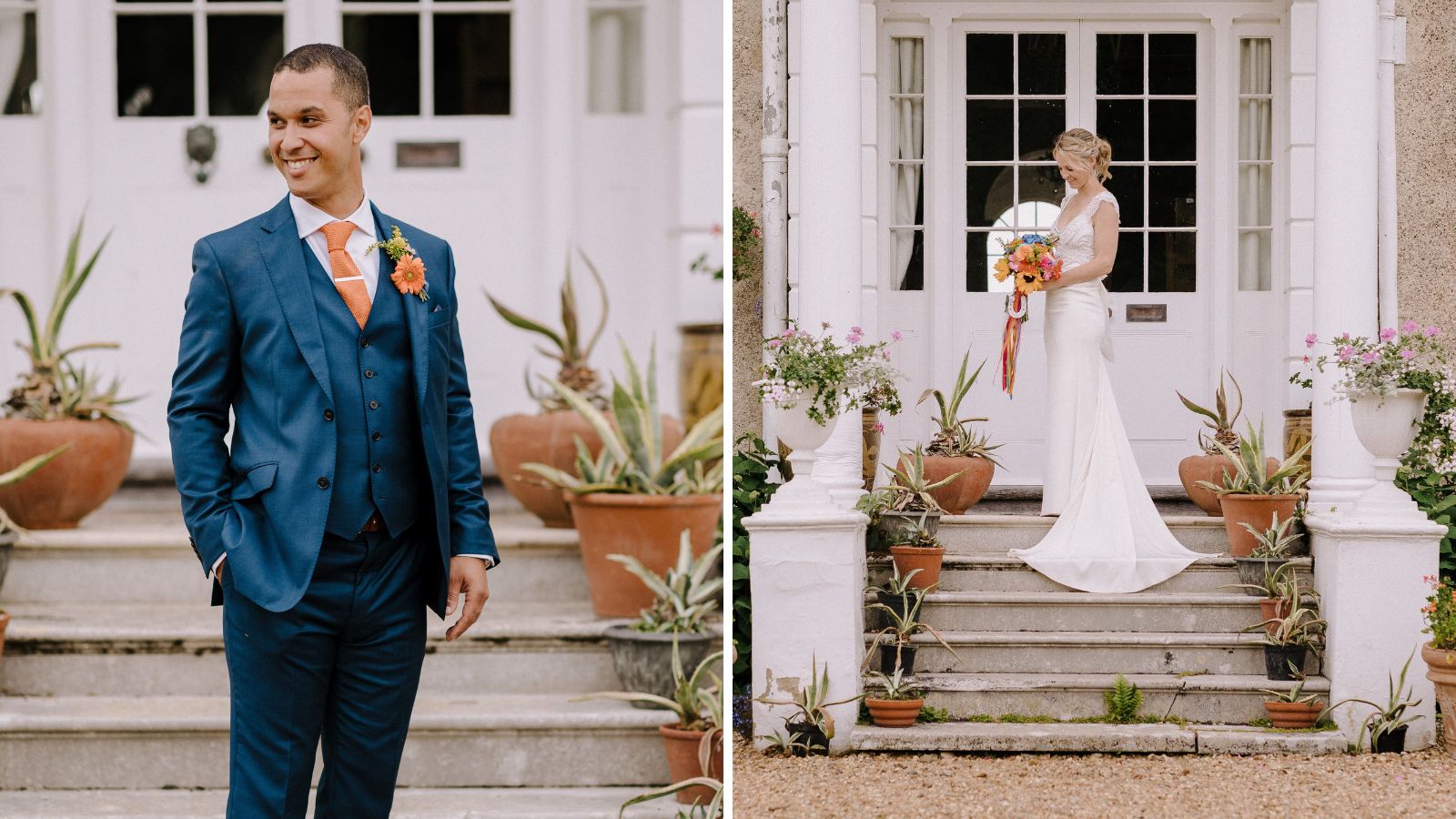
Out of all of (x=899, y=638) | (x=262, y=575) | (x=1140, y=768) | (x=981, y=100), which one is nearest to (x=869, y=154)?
(x=981, y=100)

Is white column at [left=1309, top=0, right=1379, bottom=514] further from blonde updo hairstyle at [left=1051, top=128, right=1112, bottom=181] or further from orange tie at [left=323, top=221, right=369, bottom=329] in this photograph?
orange tie at [left=323, top=221, right=369, bottom=329]

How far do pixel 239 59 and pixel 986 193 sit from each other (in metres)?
3.47

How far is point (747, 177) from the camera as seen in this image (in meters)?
6.11

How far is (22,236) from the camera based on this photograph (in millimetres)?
5496

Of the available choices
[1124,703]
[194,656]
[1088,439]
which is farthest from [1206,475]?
[194,656]

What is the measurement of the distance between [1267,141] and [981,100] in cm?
138

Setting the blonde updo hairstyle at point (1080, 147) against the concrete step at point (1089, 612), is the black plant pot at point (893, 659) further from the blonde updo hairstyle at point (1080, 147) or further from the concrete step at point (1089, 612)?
the blonde updo hairstyle at point (1080, 147)

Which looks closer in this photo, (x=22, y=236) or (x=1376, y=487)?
(x=1376, y=487)

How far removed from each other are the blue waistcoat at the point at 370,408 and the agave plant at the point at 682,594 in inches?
61.5

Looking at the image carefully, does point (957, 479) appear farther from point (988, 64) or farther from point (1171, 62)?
point (1171, 62)

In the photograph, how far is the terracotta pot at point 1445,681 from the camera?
4.48 meters

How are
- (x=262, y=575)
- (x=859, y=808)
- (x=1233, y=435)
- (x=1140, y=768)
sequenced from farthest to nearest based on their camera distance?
(x=1233, y=435) < (x=1140, y=768) < (x=859, y=808) < (x=262, y=575)

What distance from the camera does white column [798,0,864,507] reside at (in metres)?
5.12

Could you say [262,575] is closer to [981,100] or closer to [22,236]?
[22,236]
